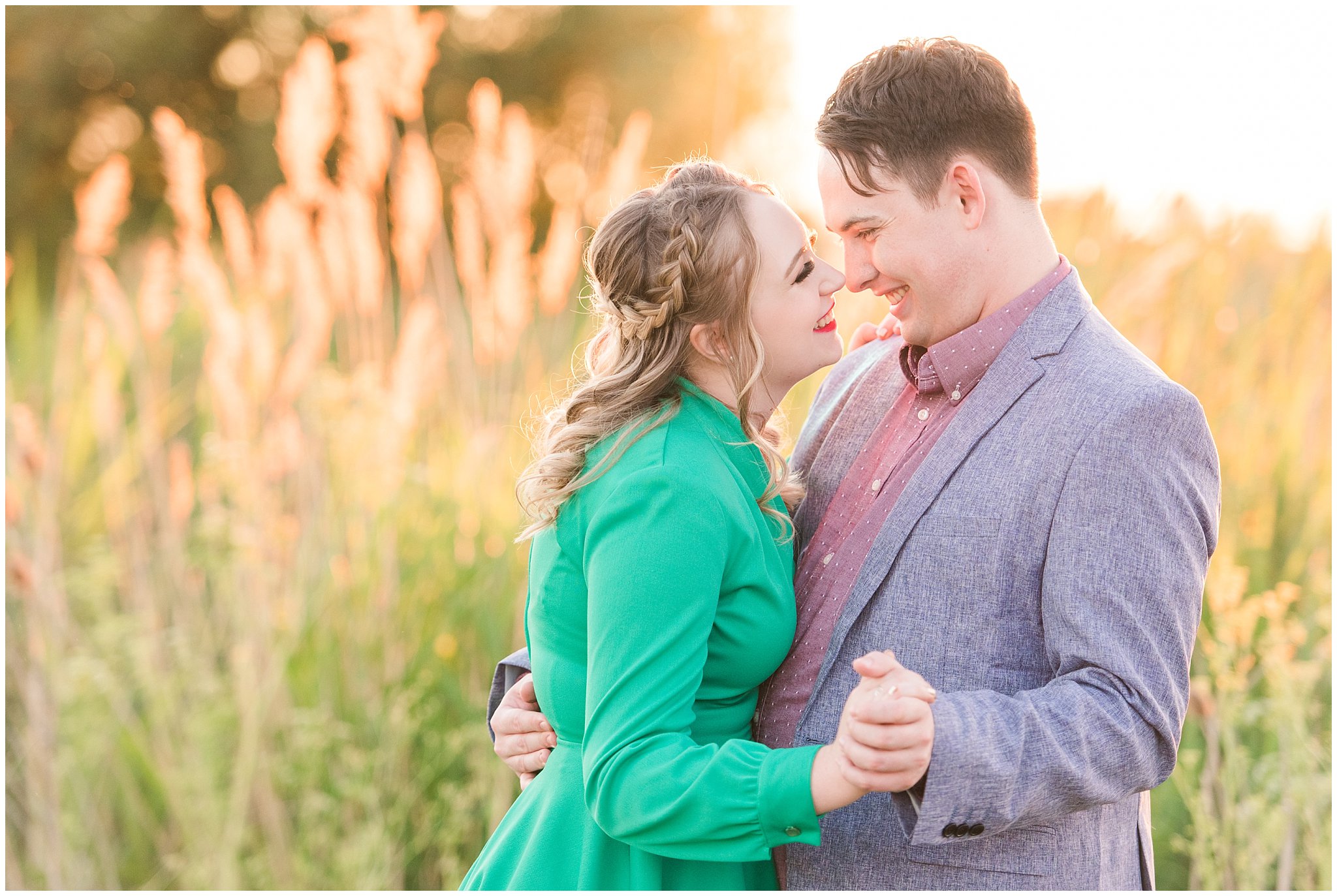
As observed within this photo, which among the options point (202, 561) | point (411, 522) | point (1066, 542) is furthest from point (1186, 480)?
point (202, 561)

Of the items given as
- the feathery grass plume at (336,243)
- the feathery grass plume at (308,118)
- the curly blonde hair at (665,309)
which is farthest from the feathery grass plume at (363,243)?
the curly blonde hair at (665,309)

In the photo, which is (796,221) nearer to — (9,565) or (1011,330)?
(1011,330)

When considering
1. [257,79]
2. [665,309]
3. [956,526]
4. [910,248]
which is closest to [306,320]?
[665,309]

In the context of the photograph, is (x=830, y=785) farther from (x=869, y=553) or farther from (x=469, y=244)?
(x=469, y=244)

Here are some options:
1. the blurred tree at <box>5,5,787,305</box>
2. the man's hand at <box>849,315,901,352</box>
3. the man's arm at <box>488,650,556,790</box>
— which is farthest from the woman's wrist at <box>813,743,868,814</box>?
the blurred tree at <box>5,5,787,305</box>

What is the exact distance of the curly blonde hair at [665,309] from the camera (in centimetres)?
179

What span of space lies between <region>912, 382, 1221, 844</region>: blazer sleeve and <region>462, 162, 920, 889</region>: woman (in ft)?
0.58

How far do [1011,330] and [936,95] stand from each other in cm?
45

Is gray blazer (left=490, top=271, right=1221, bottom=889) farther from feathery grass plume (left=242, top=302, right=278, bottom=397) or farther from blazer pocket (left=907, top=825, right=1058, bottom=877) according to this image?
feathery grass plume (left=242, top=302, right=278, bottom=397)

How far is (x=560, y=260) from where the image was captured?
3359 mm

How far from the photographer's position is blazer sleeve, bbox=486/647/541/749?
7.50 feet

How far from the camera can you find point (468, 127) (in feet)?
33.5

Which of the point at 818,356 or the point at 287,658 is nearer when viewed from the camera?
the point at 818,356

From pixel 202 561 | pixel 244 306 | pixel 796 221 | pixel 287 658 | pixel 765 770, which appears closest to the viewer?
pixel 765 770
